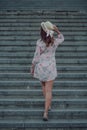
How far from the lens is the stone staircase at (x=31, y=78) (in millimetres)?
5949

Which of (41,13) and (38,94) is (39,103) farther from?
(41,13)

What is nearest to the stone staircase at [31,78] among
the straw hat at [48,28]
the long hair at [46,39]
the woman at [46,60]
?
the woman at [46,60]

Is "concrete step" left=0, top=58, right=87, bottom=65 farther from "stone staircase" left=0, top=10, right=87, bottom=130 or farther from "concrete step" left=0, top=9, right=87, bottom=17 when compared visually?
"concrete step" left=0, top=9, right=87, bottom=17

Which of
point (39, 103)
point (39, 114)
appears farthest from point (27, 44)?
point (39, 114)

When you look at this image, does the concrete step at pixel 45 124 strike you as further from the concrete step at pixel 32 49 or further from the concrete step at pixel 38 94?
the concrete step at pixel 32 49

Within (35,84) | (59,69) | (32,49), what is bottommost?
(35,84)

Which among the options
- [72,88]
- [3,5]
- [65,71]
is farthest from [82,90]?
[3,5]

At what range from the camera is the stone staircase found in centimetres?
595

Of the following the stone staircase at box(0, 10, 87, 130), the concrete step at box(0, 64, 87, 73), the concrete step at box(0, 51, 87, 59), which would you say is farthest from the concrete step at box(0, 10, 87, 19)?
the concrete step at box(0, 64, 87, 73)

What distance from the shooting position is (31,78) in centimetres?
718

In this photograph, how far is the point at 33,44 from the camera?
344 inches

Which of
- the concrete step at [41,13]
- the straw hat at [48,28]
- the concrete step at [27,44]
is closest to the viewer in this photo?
the straw hat at [48,28]

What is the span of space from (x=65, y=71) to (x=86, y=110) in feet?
5.17

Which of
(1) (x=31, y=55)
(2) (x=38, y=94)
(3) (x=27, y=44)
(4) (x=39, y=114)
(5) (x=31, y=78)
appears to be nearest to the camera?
(4) (x=39, y=114)
